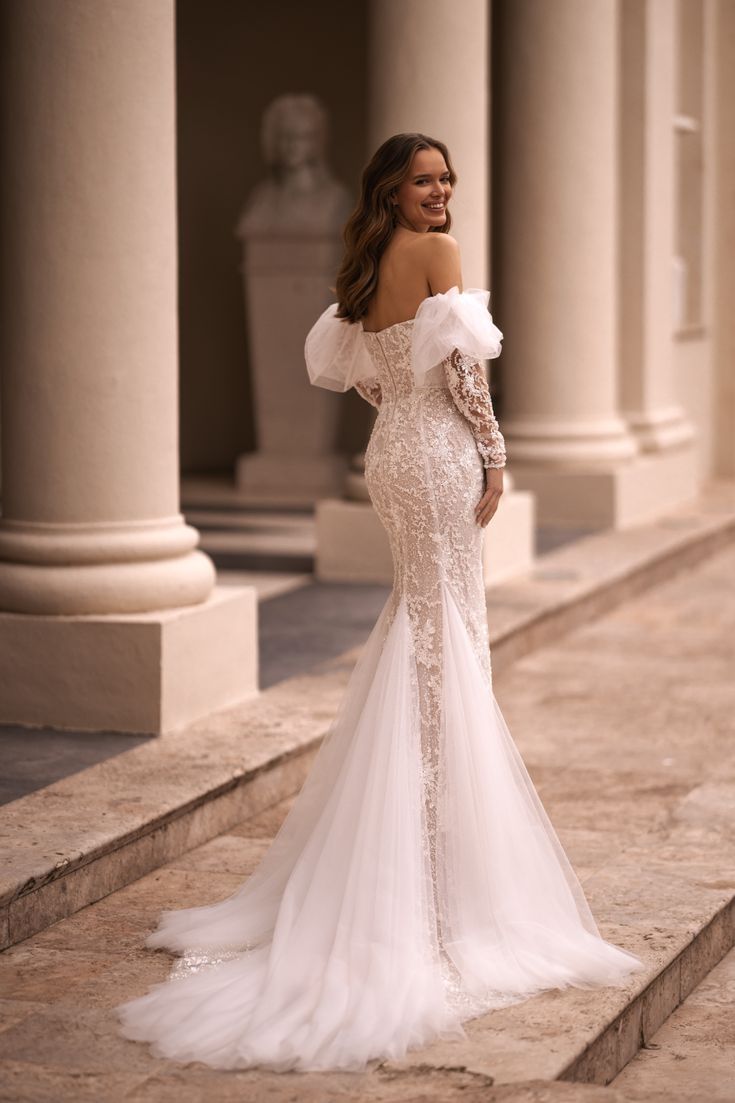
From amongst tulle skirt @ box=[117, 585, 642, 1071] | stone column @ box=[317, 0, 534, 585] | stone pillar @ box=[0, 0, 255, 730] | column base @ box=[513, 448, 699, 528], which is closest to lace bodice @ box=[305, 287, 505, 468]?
tulle skirt @ box=[117, 585, 642, 1071]

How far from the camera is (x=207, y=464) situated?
14859 millimetres

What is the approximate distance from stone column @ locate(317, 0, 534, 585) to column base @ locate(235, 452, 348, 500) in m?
3.46

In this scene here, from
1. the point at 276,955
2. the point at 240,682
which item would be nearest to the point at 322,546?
the point at 240,682

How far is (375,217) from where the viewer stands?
4.25 metres

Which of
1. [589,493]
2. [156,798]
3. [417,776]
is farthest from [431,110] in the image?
[417,776]

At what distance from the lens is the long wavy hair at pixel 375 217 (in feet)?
13.9

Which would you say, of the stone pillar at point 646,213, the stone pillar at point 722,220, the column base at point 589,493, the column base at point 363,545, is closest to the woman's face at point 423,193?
the column base at point 363,545

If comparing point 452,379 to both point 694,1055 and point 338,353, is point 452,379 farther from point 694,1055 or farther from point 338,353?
point 694,1055

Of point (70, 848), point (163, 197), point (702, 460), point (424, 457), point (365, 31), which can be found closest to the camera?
point (424, 457)

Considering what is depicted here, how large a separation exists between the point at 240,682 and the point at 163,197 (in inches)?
64.0

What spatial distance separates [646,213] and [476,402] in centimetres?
855

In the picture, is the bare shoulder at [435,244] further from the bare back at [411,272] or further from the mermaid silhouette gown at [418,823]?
the mermaid silhouette gown at [418,823]

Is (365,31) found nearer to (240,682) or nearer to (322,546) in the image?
(322,546)

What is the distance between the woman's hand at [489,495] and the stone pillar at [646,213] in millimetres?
8304
